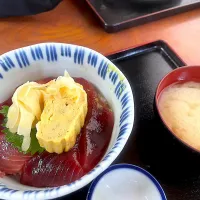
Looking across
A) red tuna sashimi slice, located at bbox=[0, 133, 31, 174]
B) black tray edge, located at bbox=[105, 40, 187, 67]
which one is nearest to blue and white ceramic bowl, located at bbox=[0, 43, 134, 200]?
red tuna sashimi slice, located at bbox=[0, 133, 31, 174]

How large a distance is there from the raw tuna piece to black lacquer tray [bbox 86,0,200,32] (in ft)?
2.11

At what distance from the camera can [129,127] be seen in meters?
0.62

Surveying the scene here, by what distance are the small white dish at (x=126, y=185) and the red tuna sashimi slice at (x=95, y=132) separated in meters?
0.06

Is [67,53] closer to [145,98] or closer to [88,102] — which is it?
[88,102]

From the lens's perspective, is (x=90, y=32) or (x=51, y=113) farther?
(x=90, y=32)

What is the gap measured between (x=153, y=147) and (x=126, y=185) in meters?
0.13

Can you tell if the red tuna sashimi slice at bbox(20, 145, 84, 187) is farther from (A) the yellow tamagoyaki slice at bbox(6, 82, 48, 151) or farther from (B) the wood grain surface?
(B) the wood grain surface

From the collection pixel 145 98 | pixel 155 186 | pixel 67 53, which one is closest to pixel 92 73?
pixel 67 53

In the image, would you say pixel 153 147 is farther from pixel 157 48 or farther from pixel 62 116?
pixel 157 48

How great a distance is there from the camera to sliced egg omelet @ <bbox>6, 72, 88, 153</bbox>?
0.62 meters

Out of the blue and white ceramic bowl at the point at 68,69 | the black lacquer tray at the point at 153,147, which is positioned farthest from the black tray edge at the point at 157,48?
the blue and white ceramic bowl at the point at 68,69

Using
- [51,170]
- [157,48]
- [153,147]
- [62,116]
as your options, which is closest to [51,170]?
[51,170]

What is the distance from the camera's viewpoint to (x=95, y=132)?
2.23ft

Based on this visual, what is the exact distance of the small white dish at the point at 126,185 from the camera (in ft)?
2.20
